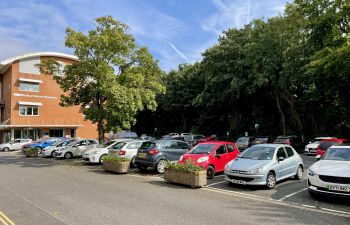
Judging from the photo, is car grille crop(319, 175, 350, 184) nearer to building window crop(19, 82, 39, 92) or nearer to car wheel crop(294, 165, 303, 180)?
car wheel crop(294, 165, 303, 180)

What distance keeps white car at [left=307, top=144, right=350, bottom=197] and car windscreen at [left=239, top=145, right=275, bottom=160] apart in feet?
6.60

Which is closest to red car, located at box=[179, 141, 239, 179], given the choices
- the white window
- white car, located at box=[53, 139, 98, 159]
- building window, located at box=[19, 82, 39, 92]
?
white car, located at box=[53, 139, 98, 159]

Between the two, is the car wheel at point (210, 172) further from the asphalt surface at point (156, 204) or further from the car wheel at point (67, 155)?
the car wheel at point (67, 155)

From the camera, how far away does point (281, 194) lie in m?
9.75

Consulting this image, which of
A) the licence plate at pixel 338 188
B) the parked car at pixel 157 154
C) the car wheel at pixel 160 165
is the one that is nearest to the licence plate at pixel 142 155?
the parked car at pixel 157 154

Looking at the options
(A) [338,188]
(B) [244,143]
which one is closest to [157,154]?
(A) [338,188]

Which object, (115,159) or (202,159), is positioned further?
(115,159)

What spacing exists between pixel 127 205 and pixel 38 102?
44.5 metres

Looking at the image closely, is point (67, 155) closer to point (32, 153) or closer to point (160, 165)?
point (32, 153)

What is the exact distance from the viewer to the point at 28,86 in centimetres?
4709

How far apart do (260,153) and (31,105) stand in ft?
143

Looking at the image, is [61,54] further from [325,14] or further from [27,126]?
[325,14]

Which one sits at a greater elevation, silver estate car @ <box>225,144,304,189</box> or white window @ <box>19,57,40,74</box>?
white window @ <box>19,57,40,74</box>

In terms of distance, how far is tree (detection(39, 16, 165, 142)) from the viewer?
64.8ft
